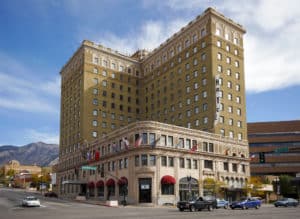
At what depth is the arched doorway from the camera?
231 feet

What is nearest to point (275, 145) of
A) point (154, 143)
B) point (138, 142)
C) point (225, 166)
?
Answer: point (225, 166)

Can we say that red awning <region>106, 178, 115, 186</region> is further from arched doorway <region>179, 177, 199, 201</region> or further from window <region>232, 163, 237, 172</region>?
window <region>232, 163, 237, 172</region>

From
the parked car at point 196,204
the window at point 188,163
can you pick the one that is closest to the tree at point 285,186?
the window at point 188,163

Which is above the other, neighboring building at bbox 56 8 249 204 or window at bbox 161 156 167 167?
neighboring building at bbox 56 8 249 204

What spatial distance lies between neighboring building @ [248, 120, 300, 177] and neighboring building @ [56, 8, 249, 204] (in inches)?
1562

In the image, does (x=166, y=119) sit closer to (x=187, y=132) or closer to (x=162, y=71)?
(x=162, y=71)

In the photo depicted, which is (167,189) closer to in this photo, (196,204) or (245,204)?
(245,204)

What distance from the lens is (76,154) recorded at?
100 meters

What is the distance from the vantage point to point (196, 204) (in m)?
46.4

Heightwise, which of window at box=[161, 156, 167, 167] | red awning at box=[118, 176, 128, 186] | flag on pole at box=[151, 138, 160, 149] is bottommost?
red awning at box=[118, 176, 128, 186]

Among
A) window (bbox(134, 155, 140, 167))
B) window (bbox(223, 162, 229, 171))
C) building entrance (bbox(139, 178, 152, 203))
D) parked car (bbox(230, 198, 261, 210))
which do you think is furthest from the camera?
window (bbox(223, 162, 229, 171))

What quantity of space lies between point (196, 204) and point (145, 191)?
21406mm

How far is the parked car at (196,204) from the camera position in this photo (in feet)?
151

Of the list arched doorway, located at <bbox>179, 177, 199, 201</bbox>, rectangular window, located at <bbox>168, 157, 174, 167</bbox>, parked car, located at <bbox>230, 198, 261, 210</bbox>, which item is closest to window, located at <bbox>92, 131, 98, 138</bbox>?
rectangular window, located at <bbox>168, 157, 174, 167</bbox>
